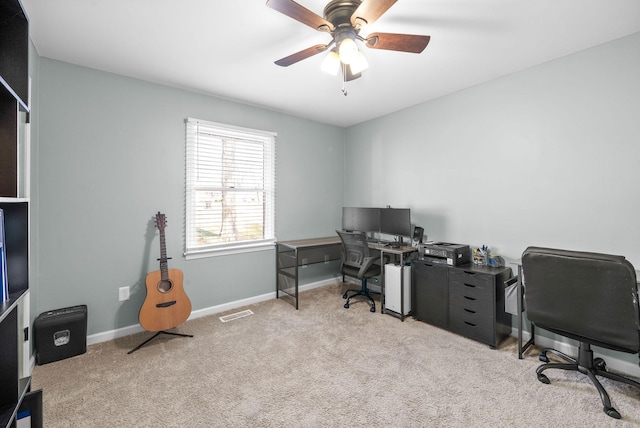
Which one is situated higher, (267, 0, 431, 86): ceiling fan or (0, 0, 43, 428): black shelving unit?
(267, 0, 431, 86): ceiling fan

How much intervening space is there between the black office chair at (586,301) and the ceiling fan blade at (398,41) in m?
1.59

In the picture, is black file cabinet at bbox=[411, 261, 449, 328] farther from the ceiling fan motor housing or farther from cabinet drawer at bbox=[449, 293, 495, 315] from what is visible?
the ceiling fan motor housing

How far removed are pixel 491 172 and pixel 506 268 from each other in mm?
981

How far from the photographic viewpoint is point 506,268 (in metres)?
2.70

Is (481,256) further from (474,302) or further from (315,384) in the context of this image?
(315,384)

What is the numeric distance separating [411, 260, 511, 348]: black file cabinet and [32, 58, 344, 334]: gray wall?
6.97 feet

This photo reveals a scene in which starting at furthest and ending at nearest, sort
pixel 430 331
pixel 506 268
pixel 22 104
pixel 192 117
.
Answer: pixel 192 117 < pixel 430 331 < pixel 506 268 < pixel 22 104

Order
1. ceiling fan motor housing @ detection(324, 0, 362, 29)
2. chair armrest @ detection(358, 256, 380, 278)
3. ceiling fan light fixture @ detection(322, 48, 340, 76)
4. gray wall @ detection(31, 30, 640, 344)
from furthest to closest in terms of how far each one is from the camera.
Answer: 1. chair armrest @ detection(358, 256, 380, 278)
2. gray wall @ detection(31, 30, 640, 344)
3. ceiling fan light fixture @ detection(322, 48, 340, 76)
4. ceiling fan motor housing @ detection(324, 0, 362, 29)

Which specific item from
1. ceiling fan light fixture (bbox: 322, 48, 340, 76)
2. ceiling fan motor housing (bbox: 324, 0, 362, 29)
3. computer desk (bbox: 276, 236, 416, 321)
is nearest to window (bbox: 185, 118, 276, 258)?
computer desk (bbox: 276, 236, 416, 321)

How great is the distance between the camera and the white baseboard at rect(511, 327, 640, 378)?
2.16 metres

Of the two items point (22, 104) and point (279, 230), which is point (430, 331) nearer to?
point (279, 230)

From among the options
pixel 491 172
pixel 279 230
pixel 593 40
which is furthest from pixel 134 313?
pixel 593 40

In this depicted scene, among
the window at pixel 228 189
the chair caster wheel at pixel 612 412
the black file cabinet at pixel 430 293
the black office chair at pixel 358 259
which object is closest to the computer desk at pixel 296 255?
the black office chair at pixel 358 259

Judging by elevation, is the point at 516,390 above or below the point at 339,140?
below
